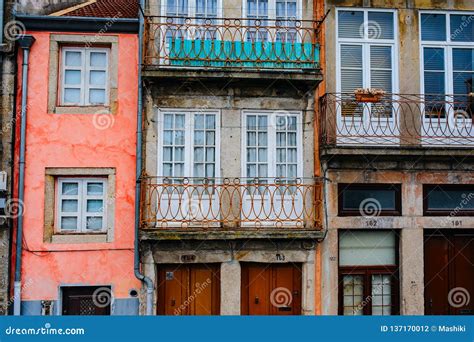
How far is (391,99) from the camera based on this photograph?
11.4 metres

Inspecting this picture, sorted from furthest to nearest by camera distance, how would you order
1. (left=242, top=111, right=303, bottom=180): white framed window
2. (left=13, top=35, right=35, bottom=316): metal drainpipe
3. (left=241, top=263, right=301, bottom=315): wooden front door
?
(left=242, top=111, right=303, bottom=180): white framed window → (left=241, top=263, right=301, bottom=315): wooden front door → (left=13, top=35, right=35, bottom=316): metal drainpipe

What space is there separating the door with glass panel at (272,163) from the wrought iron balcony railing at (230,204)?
0.07 ft

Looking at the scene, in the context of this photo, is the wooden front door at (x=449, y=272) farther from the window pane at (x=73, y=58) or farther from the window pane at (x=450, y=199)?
the window pane at (x=73, y=58)

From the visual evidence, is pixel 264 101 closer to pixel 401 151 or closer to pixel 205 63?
pixel 205 63

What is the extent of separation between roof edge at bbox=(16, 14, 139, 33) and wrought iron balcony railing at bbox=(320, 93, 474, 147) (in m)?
4.40

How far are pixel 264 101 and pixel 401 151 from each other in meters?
2.96

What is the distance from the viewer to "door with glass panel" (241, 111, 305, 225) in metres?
10.9

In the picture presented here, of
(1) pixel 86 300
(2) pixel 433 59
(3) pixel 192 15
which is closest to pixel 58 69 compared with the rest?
(3) pixel 192 15

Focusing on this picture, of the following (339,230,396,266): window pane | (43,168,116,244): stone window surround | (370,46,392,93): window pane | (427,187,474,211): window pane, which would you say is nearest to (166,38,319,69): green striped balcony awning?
(370,46,392,93): window pane

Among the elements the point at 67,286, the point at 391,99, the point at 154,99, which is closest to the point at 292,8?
the point at 391,99

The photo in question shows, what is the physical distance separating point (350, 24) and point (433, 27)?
6.06ft

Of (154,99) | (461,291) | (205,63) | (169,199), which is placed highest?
(205,63)

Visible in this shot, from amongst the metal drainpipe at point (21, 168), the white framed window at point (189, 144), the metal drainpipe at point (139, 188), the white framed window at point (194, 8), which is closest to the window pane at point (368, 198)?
the white framed window at point (189, 144)

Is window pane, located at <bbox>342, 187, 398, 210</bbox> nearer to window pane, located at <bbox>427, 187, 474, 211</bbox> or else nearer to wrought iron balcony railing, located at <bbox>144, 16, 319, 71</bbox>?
window pane, located at <bbox>427, 187, 474, 211</bbox>
